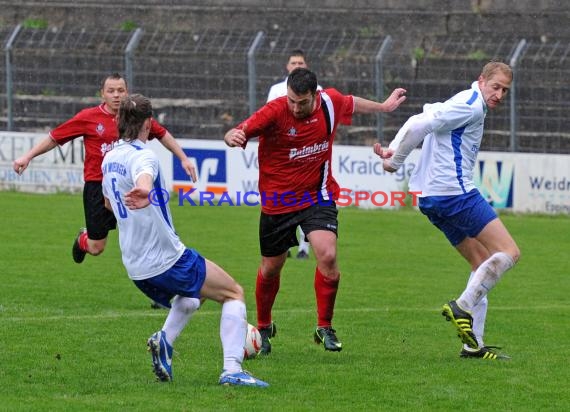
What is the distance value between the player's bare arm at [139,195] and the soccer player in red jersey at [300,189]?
2.03m

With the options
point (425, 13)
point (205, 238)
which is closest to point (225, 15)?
point (425, 13)

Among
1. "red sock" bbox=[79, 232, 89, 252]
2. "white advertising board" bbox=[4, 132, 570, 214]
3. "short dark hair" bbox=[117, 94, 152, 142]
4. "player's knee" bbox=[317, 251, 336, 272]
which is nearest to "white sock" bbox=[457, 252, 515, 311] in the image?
"player's knee" bbox=[317, 251, 336, 272]

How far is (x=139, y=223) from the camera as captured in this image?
25.5 feet

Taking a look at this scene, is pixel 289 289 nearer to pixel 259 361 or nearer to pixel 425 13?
pixel 259 361

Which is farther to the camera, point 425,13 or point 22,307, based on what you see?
point 425,13

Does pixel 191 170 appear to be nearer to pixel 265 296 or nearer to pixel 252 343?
pixel 265 296

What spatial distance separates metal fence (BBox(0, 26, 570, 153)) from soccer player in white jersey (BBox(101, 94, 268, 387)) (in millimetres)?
14277

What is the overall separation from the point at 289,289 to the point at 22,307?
301 cm

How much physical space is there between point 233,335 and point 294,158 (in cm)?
196

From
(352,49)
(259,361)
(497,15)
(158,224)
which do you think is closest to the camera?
(158,224)

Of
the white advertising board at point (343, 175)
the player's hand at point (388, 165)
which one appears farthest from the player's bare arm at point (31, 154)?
the white advertising board at point (343, 175)

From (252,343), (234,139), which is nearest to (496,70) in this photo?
(234,139)

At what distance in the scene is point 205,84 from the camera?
2412 centimetres

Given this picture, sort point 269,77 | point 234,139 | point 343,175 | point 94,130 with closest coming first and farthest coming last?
point 234,139
point 94,130
point 343,175
point 269,77
